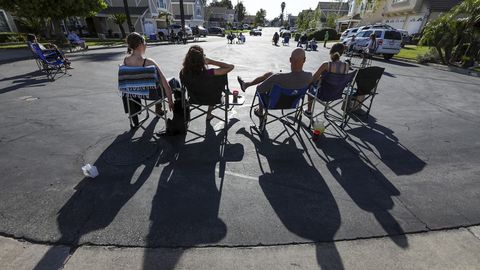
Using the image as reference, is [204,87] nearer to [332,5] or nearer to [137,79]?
[137,79]

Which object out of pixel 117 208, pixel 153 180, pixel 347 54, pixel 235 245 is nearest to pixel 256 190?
pixel 235 245

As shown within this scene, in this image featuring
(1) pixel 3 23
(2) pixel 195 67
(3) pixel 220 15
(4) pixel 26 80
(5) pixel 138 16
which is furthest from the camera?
(3) pixel 220 15

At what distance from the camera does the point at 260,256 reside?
206 centimetres

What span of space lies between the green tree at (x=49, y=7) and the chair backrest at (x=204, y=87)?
61.7ft

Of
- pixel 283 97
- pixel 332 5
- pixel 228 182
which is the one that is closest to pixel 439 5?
pixel 283 97

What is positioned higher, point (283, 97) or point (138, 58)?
point (138, 58)

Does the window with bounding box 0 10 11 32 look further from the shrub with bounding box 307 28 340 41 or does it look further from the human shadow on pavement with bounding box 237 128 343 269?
the shrub with bounding box 307 28 340 41

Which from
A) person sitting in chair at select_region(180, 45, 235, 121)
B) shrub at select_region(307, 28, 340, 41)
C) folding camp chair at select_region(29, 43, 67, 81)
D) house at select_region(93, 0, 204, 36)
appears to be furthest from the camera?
shrub at select_region(307, 28, 340, 41)

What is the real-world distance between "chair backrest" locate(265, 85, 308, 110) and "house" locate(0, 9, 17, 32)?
32486 millimetres

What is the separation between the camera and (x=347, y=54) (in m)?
17.2

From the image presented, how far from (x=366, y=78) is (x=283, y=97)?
188cm

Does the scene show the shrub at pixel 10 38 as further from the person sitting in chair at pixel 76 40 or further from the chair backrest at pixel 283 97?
the chair backrest at pixel 283 97

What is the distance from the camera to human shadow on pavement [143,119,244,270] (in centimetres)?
215

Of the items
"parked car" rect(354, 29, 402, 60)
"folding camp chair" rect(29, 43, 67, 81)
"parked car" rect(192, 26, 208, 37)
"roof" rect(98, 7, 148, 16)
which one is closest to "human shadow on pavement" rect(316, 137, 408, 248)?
"folding camp chair" rect(29, 43, 67, 81)
